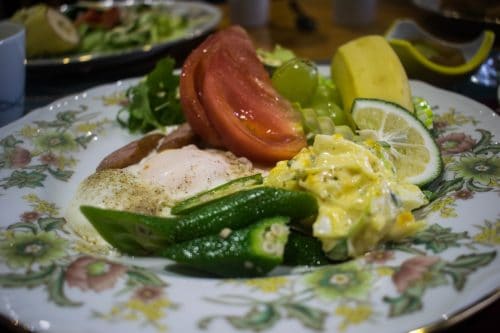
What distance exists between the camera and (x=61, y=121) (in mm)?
2514

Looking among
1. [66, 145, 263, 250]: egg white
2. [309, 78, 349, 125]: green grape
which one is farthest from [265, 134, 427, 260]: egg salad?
[309, 78, 349, 125]: green grape

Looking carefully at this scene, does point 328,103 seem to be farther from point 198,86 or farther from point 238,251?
point 238,251

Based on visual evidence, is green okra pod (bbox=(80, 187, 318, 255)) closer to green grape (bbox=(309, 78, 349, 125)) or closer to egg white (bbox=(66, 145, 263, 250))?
egg white (bbox=(66, 145, 263, 250))

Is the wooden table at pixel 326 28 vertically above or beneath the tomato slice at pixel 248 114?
beneath

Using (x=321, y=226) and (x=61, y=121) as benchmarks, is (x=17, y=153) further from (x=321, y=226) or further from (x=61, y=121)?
(x=321, y=226)

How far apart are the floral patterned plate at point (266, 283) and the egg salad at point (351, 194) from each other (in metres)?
0.05

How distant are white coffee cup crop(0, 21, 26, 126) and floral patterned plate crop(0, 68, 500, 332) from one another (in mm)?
984

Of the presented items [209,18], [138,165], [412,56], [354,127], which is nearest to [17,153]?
[138,165]

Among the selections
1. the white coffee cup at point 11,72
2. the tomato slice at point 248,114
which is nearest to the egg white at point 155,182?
the tomato slice at point 248,114

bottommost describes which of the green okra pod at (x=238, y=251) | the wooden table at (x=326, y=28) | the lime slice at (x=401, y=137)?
the wooden table at (x=326, y=28)

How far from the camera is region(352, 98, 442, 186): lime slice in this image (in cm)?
195

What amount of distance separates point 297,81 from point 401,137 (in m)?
0.62

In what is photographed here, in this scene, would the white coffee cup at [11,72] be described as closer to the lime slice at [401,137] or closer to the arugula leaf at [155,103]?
the arugula leaf at [155,103]

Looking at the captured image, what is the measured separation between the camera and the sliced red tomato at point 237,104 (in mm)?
2244
